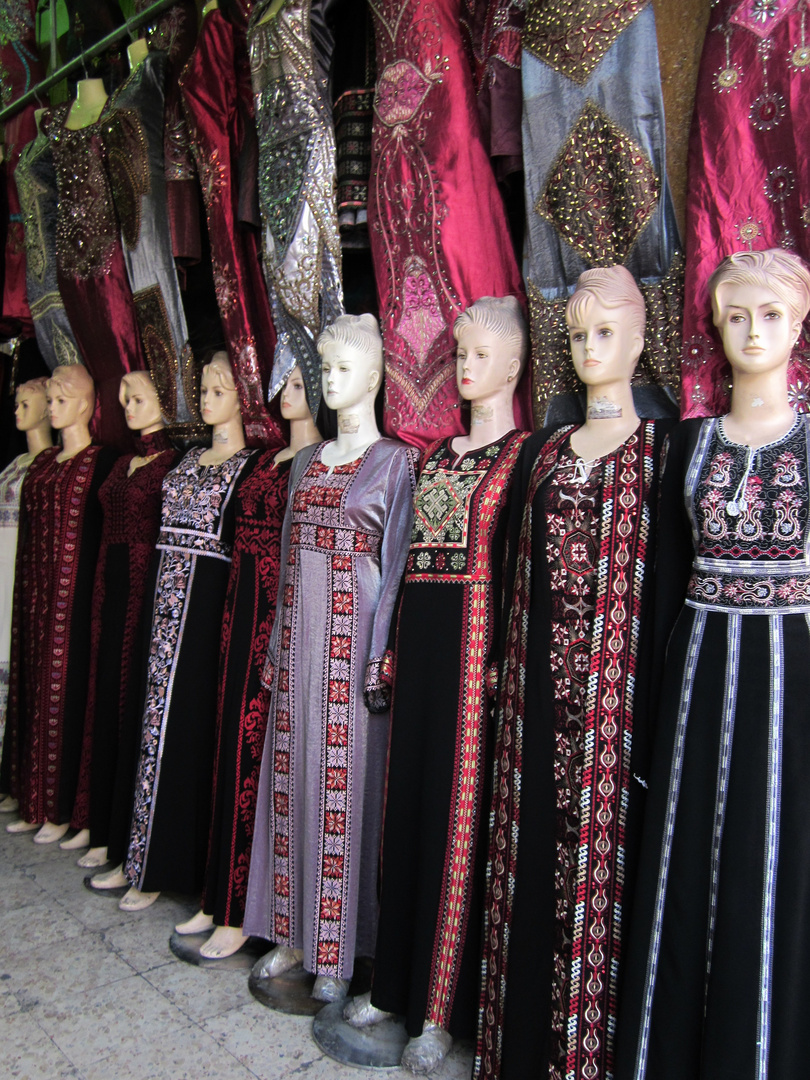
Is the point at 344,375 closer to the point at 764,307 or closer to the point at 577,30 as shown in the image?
the point at 577,30

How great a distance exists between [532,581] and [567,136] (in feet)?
3.85

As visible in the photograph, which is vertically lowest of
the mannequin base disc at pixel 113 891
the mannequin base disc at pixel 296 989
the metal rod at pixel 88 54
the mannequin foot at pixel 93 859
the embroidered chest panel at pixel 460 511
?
the mannequin base disc at pixel 113 891

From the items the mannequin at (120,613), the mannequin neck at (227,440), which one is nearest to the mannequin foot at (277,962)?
the mannequin at (120,613)

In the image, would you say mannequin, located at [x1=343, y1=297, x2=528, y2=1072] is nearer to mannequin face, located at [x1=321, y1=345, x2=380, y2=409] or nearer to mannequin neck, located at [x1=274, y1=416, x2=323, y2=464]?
mannequin face, located at [x1=321, y1=345, x2=380, y2=409]

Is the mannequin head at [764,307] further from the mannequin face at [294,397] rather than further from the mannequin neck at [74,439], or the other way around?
the mannequin neck at [74,439]

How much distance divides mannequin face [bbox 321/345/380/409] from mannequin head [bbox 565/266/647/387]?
714mm

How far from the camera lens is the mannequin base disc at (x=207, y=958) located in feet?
8.53

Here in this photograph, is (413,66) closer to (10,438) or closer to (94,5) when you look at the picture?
(94,5)

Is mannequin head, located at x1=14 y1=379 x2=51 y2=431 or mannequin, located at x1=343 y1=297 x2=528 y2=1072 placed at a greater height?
mannequin head, located at x1=14 y1=379 x2=51 y2=431

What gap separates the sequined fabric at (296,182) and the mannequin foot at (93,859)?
6.27 feet

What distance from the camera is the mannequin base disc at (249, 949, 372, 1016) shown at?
237cm

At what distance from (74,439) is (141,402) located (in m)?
0.52

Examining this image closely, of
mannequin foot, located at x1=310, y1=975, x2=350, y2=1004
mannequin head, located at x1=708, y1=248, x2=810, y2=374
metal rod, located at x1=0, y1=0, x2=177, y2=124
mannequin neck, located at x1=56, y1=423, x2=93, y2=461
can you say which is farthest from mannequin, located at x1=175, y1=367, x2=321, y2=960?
metal rod, located at x1=0, y1=0, x2=177, y2=124

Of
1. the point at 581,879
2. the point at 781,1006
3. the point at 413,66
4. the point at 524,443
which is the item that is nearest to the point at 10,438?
the point at 413,66
